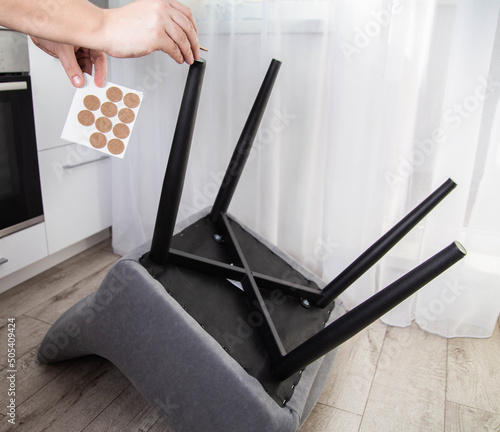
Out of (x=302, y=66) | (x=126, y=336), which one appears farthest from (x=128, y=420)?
(x=302, y=66)

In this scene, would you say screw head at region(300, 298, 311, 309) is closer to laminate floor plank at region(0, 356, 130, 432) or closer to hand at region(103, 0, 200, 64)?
laminate floor plank at region(0, 356, 130, 432)

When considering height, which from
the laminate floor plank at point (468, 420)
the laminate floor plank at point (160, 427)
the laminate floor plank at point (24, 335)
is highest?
the laminate floor plank at point (24, 335)

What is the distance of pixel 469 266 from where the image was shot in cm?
148

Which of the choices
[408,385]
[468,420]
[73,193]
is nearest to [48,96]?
[73,193]

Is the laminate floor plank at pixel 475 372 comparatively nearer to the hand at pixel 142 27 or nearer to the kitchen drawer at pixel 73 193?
the hand at pixel 142 27

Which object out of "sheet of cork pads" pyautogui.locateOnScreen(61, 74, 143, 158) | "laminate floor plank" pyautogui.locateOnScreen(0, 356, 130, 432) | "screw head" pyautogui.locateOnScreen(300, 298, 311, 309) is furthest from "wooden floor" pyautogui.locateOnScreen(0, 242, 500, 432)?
"sheet of cork pads" pyautogui.locateOnScreen(61, 74, 143, 158)

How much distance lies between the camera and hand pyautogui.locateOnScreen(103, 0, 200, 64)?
79cm

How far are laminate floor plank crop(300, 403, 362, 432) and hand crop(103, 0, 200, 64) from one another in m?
0.94

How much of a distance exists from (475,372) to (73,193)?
4.84ft

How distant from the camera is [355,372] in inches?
54.3

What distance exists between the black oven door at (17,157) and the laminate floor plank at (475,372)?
1.41 meters

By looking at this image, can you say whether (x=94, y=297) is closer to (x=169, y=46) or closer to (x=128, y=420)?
(x=128, y=420)

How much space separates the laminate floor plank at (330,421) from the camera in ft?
3.83

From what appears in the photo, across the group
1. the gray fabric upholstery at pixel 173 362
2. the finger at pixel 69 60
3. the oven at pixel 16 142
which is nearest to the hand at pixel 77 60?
the finger at pixel 69 60
